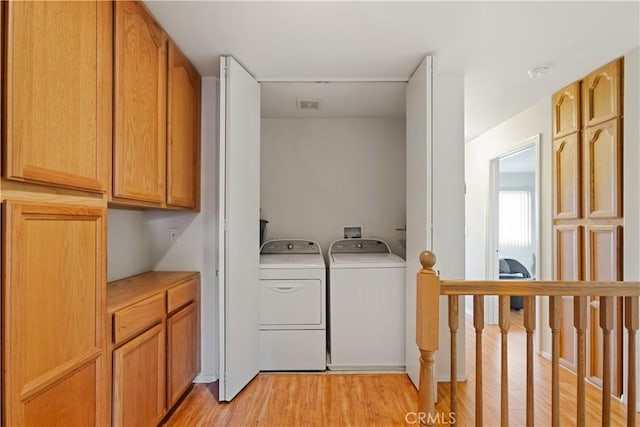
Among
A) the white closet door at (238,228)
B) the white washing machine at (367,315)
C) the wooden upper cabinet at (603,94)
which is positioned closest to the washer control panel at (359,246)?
the white washing machine at (367,315)

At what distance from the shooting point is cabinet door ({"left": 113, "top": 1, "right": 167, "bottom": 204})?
148 cm

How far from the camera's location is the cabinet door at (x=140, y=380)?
4.78 ft

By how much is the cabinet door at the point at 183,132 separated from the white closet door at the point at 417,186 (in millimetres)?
1534

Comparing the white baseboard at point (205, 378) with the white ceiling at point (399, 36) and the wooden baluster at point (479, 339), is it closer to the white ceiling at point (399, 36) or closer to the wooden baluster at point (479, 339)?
the wooden baluster at point (479, 339)

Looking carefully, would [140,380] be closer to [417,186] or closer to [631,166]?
[417,186]

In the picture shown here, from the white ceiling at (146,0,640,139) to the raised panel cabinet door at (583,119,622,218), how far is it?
1.49 ft

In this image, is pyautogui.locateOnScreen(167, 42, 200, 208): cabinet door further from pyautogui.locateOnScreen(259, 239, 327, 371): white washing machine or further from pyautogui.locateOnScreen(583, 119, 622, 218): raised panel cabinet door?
pyautogui.locateOnScreen(583, 119, 622, 218): raised panel cabinet door

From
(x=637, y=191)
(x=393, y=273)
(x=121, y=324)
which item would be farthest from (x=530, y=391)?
(x=121, y=324)

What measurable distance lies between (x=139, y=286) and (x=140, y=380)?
1.66 feet

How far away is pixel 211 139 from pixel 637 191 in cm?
280

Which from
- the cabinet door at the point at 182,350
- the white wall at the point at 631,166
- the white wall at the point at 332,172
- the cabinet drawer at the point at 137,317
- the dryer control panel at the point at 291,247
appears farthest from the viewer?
the white wall at the point at 332,172

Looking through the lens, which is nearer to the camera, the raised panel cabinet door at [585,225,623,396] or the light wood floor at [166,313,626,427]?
the light wood floor at [166,313,626,427]

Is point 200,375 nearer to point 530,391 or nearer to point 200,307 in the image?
point 200,307

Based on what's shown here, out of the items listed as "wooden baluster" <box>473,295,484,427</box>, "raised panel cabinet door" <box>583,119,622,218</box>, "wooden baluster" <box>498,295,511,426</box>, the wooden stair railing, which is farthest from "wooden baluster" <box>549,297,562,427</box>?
"raised panel cabinet door" <box>583,119,622,218</box>
